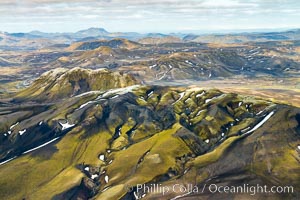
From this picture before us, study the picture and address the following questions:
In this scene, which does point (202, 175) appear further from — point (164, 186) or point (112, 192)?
point (112, 192)

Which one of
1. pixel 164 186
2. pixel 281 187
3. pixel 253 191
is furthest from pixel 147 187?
pixel 281 187

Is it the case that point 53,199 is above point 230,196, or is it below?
below

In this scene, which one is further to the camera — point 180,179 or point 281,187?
point 180,179

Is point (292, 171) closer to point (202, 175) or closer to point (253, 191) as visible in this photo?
point (253, 191)

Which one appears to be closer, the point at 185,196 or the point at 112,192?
the point at 185,196

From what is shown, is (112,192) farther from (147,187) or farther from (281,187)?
(281,187)

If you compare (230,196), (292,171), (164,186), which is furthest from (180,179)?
(292,171)

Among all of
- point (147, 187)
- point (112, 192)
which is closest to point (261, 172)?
point (147, 187)
